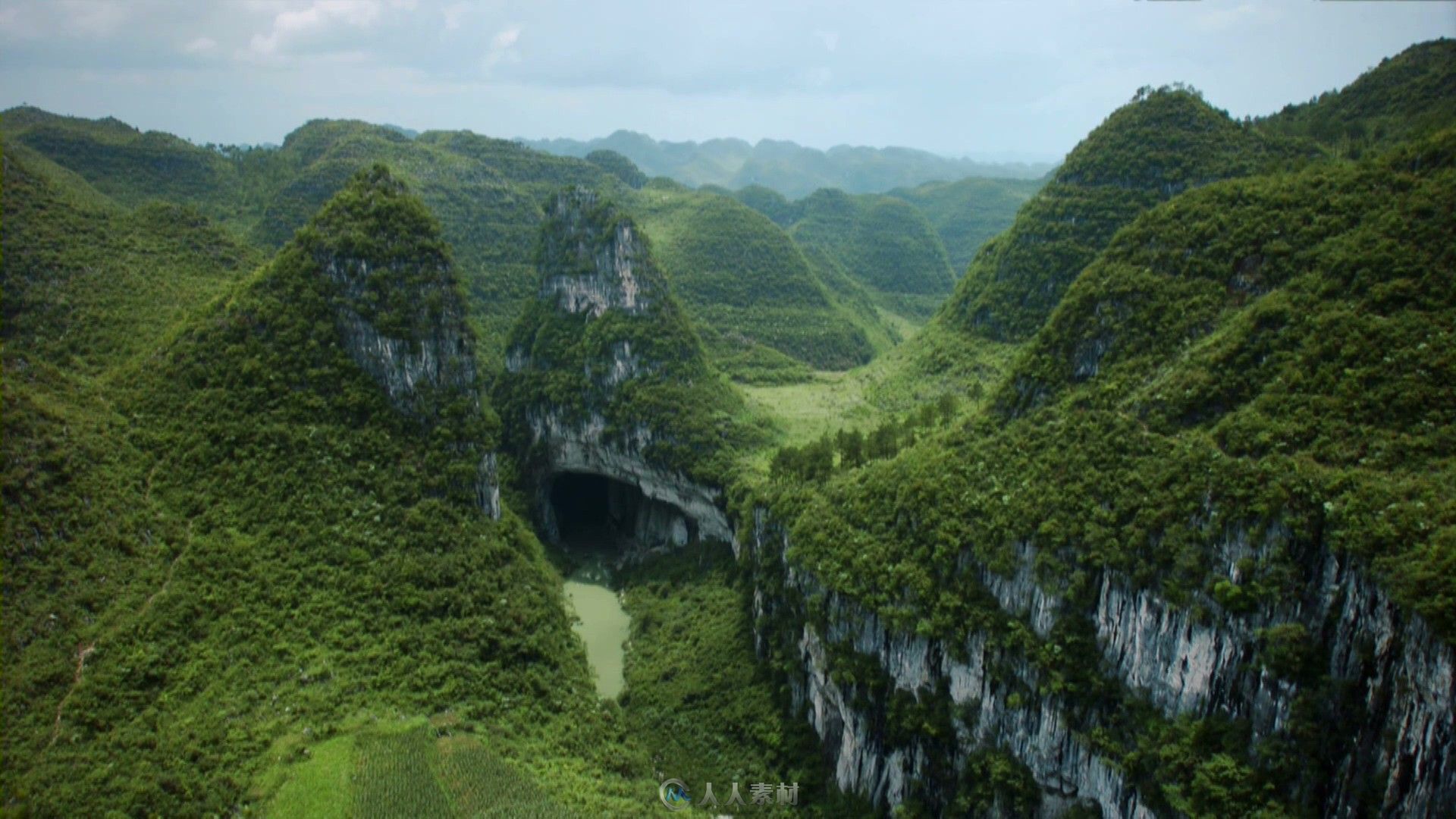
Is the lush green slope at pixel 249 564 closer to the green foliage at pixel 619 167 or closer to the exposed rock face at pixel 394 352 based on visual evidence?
the exposed rock face at pixel 394 352

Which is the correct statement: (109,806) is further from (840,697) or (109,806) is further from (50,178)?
(50,178)

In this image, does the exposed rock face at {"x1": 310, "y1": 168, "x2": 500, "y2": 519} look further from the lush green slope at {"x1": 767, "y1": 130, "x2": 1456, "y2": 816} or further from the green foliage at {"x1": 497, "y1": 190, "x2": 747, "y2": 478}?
the lush green slope at {"x1": 767, "y1": 130, "x2": 1456, "y2": 816}

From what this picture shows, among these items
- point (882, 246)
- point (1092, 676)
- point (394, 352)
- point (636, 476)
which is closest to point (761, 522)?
point (636, 476)

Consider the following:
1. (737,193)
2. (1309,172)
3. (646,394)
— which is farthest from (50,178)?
(737,193)

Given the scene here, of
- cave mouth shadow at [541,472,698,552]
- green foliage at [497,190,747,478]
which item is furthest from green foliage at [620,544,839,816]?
green foliage at [497,190,747,478]

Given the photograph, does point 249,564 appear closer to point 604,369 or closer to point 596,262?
point 604,369

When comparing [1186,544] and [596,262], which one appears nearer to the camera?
[1186,544]
